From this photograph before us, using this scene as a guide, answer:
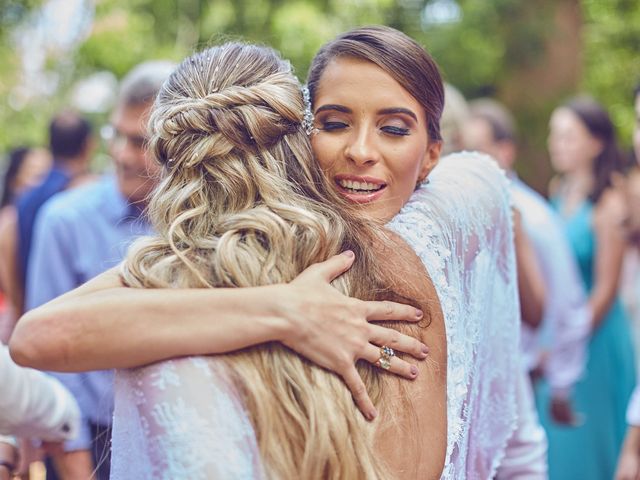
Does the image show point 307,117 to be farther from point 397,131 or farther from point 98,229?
point 98,229

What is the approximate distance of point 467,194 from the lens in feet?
7.93

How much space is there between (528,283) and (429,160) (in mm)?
1551

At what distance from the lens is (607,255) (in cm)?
545

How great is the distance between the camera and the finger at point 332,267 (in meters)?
1.84

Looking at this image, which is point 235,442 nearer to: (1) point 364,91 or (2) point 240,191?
(2) point 240,191

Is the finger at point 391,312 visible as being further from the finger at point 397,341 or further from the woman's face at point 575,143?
the woman's face at point 575,143

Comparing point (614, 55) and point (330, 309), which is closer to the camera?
point (330, 309)

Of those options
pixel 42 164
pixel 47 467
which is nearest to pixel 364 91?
pixel 47 467

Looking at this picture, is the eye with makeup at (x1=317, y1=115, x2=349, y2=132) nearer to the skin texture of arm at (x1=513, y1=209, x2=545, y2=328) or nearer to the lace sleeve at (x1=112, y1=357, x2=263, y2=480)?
the lace sleeve at (x1=112, y1=357, x2=263, y2=480)

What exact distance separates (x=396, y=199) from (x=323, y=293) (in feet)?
1.56

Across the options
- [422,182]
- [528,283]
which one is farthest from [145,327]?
[528,283]

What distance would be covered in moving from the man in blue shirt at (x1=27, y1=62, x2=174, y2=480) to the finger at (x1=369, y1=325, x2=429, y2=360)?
6.13 feet

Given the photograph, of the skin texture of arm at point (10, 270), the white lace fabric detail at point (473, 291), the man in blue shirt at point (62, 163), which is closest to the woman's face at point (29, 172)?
the man in blue shirt at point (62, 163)

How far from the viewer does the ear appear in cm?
238
